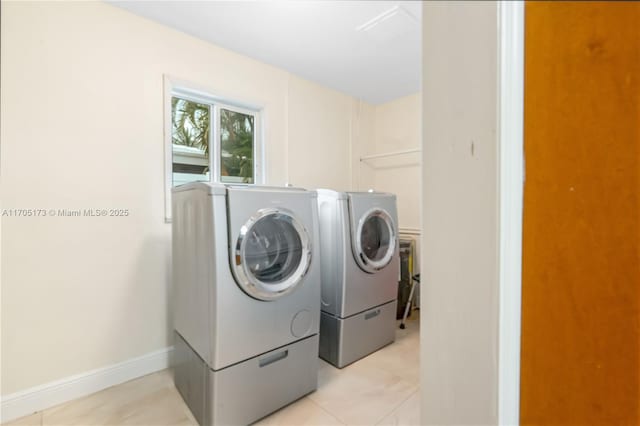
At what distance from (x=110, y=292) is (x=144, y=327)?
0.33 meters

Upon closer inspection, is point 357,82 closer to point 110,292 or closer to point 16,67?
point 16,67

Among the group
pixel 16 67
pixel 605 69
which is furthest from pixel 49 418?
pixel 605 69

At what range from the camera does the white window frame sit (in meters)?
1.99

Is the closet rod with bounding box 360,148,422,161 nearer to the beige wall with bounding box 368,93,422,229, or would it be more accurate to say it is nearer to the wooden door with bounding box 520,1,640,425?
the beige wall with bounding box 368,93,422,229

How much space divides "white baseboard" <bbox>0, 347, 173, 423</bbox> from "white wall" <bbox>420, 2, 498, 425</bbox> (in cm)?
203

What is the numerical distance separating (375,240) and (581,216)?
1.84m

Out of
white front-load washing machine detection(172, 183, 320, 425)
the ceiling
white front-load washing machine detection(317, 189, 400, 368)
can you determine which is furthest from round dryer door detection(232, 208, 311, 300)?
the ceiling

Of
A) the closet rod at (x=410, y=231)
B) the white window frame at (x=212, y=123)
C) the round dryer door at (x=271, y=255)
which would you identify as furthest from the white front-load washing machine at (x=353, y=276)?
the closet rod at (x=410, y=231)

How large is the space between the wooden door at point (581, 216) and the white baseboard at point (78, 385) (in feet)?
7.12

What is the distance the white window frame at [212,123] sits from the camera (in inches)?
78.5

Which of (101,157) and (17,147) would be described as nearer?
(17,147)

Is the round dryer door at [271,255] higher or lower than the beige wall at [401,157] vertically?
lower

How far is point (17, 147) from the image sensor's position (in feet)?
4.99

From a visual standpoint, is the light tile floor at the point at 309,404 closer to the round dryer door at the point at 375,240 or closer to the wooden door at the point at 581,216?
the round dryer door at the point at 375,240
